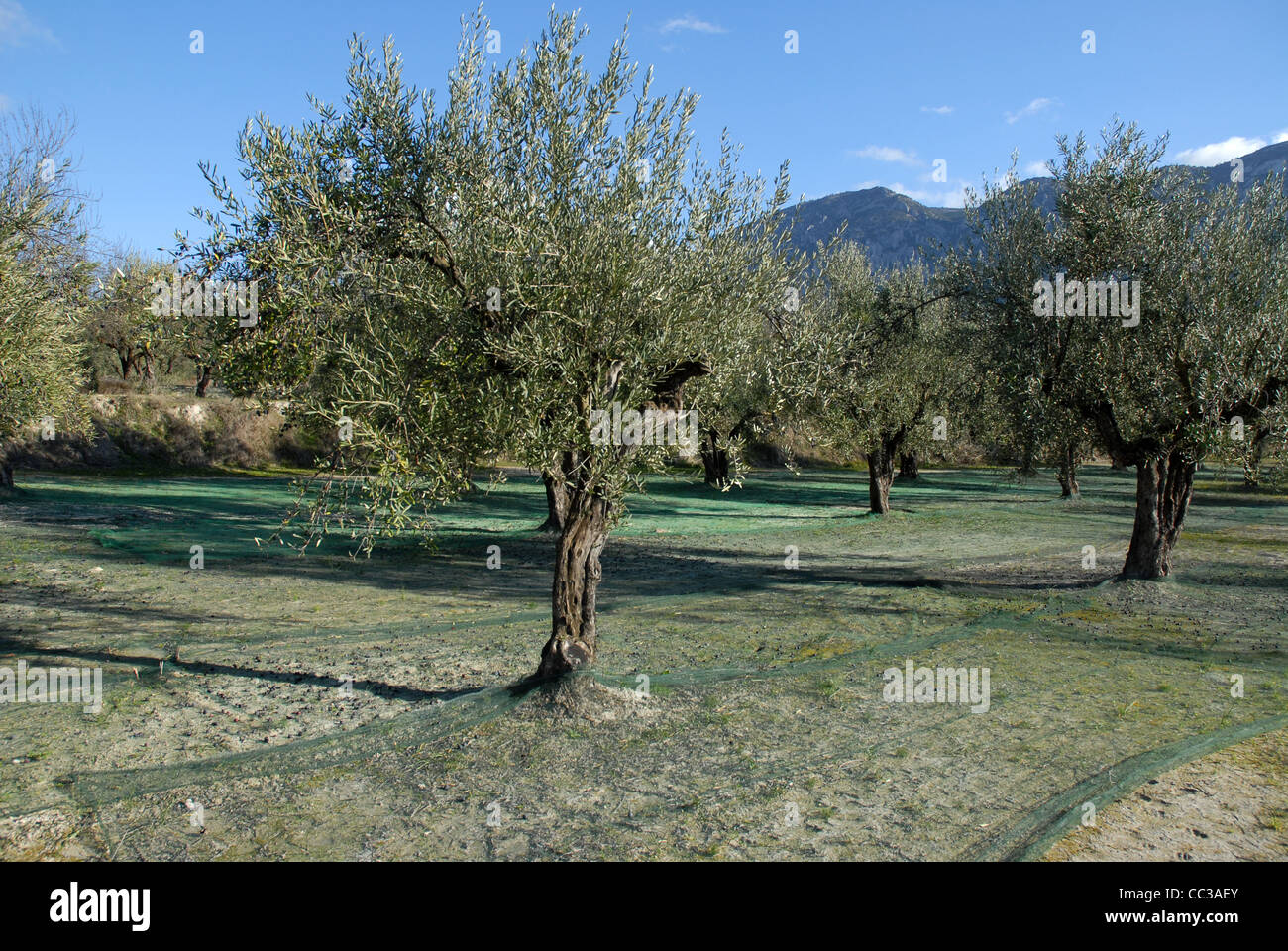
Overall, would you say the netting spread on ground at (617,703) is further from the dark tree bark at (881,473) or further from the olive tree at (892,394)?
the dark tree bark at (881,473)

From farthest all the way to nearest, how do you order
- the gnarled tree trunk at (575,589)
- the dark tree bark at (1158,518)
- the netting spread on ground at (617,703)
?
the dark tree bark at (1158,518), the gnarled tree trunk at (575,589), the netting spread on ground at (617,703)

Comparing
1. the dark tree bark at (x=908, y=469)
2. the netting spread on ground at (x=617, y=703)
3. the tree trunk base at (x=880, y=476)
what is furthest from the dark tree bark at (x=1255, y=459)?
the dark tree bark at (x=908, y=469)

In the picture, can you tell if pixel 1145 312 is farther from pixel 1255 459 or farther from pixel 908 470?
pixel 908 470

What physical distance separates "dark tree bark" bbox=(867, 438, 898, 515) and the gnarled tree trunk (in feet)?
89.0

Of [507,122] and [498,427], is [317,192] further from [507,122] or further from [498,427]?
[498,427]

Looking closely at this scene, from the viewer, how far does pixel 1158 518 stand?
1931cm

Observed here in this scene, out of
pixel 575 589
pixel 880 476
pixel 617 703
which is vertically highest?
pixel 880 476

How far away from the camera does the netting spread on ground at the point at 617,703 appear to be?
7812 mm

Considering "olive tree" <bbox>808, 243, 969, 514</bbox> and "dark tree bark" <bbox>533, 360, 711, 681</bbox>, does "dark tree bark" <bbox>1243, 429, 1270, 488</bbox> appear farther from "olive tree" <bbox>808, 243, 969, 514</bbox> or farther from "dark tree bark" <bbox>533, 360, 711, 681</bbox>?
"olive tree" <bbox>808, 243, 969, 514</bbox>

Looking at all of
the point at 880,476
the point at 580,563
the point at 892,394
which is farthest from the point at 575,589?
the point at 880,476

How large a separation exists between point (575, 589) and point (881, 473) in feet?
93.1

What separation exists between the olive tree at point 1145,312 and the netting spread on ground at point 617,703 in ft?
12.2
